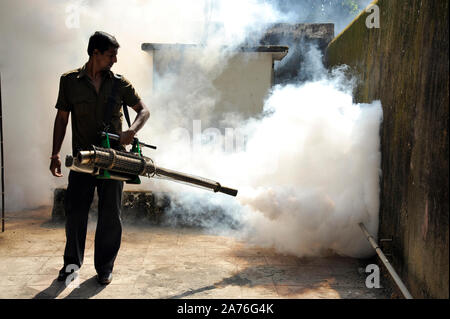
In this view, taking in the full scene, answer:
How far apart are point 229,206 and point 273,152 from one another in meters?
1.06

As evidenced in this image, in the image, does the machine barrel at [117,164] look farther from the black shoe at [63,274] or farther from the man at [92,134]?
the black shoe at [63,274]

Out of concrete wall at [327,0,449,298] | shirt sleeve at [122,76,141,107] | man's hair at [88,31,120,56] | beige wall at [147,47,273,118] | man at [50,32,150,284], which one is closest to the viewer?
concrete wall at [327,0,449,298]

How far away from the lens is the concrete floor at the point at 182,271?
3932 mm

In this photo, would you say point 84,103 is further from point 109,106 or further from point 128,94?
point 128,94

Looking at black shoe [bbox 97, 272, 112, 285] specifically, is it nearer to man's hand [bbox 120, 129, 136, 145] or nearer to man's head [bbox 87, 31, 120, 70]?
man's hand [bbox 120, 129, 136, 145]

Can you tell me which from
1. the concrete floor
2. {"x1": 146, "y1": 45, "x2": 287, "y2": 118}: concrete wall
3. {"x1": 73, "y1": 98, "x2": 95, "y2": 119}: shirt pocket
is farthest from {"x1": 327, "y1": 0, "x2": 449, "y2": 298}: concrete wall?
{"x1": 146, "y1": 45, "x2": 287, "y2": 118}: concrete wall

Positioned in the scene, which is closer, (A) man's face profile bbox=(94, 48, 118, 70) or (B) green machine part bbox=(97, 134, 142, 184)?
(B) green machine part bbox=(97, 134, 142, 184)

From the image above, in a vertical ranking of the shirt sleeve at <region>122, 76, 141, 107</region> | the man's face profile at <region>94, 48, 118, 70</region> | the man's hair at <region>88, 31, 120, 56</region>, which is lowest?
the shirt sleeve at <region>122, 76, 141, 107</region>

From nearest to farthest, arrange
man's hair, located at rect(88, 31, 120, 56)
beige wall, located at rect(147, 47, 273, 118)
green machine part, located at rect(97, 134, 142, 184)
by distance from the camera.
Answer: green machine part, located at rect(97, 134, 142, 184), man's hair, located at rect(88, 31, 120, 56), beige wall, located at rect(147, 47, 273, 118)

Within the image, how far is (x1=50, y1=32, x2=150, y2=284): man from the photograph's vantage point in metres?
4.05

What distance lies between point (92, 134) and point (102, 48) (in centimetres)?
74

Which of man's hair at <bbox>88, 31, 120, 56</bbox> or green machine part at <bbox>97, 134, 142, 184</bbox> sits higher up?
man's hair at <bbox>88, 31, 120, 56</bbox>

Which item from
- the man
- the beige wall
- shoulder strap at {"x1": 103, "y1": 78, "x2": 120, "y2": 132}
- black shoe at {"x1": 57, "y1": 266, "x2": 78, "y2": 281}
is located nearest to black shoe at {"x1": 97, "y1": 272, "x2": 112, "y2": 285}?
the man

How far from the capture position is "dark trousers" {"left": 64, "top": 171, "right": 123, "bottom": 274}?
411 centimetres
